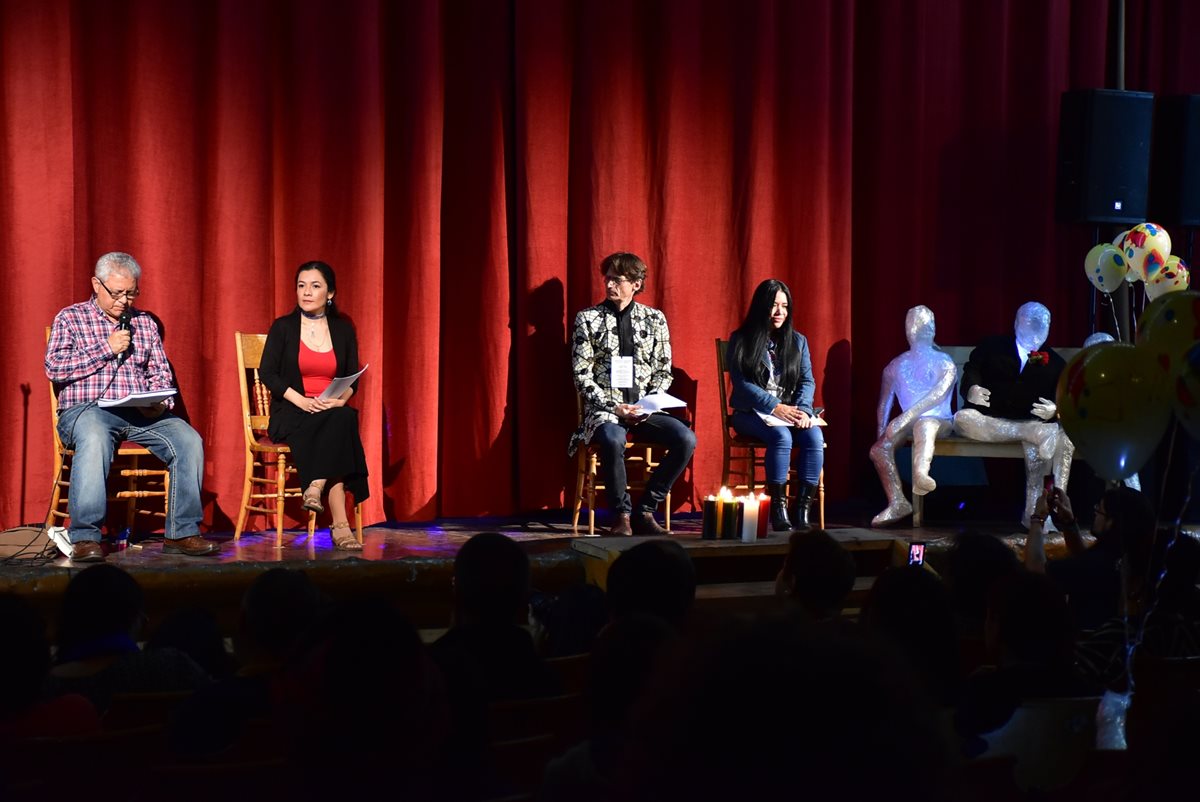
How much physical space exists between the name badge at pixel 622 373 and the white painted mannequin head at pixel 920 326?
1373mm

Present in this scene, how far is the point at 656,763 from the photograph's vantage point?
2.23 feet

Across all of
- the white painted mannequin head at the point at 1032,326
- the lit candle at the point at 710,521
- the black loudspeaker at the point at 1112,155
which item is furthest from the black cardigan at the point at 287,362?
the black loudspeaker at the point at 1112,155

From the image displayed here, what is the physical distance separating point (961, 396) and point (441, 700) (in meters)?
4.50

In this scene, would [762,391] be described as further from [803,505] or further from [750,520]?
[750,520]

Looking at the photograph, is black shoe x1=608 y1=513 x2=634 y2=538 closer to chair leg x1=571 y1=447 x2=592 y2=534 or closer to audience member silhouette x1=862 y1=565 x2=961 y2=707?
chair leg x1=571 y1=447 x2=592 y2=534

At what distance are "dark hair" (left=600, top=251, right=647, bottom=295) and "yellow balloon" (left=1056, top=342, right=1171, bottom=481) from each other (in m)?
2.58

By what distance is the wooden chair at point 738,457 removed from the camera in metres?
5.34

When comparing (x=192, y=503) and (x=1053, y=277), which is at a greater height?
(x=1053, y=277)

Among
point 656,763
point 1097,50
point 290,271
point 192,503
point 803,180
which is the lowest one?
point 192,503

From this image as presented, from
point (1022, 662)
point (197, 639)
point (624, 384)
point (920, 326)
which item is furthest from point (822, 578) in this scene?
point (920, 326)

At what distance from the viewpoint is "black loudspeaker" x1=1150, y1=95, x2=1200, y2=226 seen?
6074mm

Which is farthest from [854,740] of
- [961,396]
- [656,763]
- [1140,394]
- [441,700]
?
[961,396]

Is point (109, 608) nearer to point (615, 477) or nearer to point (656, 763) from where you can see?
point (656, 763)

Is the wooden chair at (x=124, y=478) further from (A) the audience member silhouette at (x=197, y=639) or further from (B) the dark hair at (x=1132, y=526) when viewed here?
(B) the dark hair at (x=1132, y=526)
